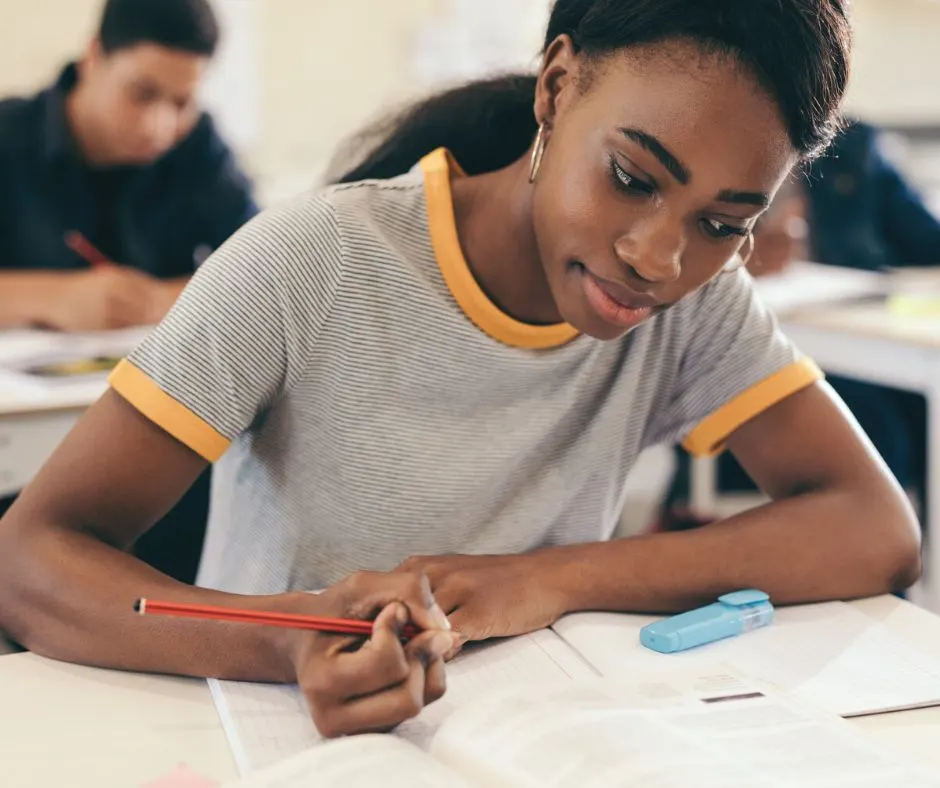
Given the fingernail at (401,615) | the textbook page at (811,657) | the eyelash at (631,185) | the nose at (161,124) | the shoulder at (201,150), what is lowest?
the textbook page at (811,657)

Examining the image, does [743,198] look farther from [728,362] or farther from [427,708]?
[427,708]

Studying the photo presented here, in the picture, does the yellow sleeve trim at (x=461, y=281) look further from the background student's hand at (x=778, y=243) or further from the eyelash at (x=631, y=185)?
the background student's hand at (x=778, y=243)

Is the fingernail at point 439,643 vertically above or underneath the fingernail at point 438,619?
underneath

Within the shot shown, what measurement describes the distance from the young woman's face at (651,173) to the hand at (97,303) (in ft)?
4.21

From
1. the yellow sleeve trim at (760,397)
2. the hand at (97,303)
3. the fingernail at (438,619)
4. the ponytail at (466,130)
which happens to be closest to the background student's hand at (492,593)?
the fingernail at (438,619)

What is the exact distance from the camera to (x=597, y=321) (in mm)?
965

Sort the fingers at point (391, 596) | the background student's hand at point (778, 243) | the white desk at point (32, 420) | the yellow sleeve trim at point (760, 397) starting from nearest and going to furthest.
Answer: the fingers at point (391, 596) < the yellow sleeve trim at point (760, 397) < the white desk at point (32, 420) < the background student's hand at point (778, 243)

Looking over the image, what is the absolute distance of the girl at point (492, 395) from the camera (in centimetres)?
86

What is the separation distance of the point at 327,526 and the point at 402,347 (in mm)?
183

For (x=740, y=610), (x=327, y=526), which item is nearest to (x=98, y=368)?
(x=327, y=526)

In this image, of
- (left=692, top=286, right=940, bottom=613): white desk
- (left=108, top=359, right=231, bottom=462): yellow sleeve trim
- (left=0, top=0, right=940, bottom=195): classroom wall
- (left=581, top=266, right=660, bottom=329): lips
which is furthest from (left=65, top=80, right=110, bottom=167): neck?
(left=581, top=266, right=660, bottom=329): lips

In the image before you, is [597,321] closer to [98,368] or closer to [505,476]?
[505,476]

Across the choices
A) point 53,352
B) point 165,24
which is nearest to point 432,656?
point 53,352

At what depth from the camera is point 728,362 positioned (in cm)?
116
